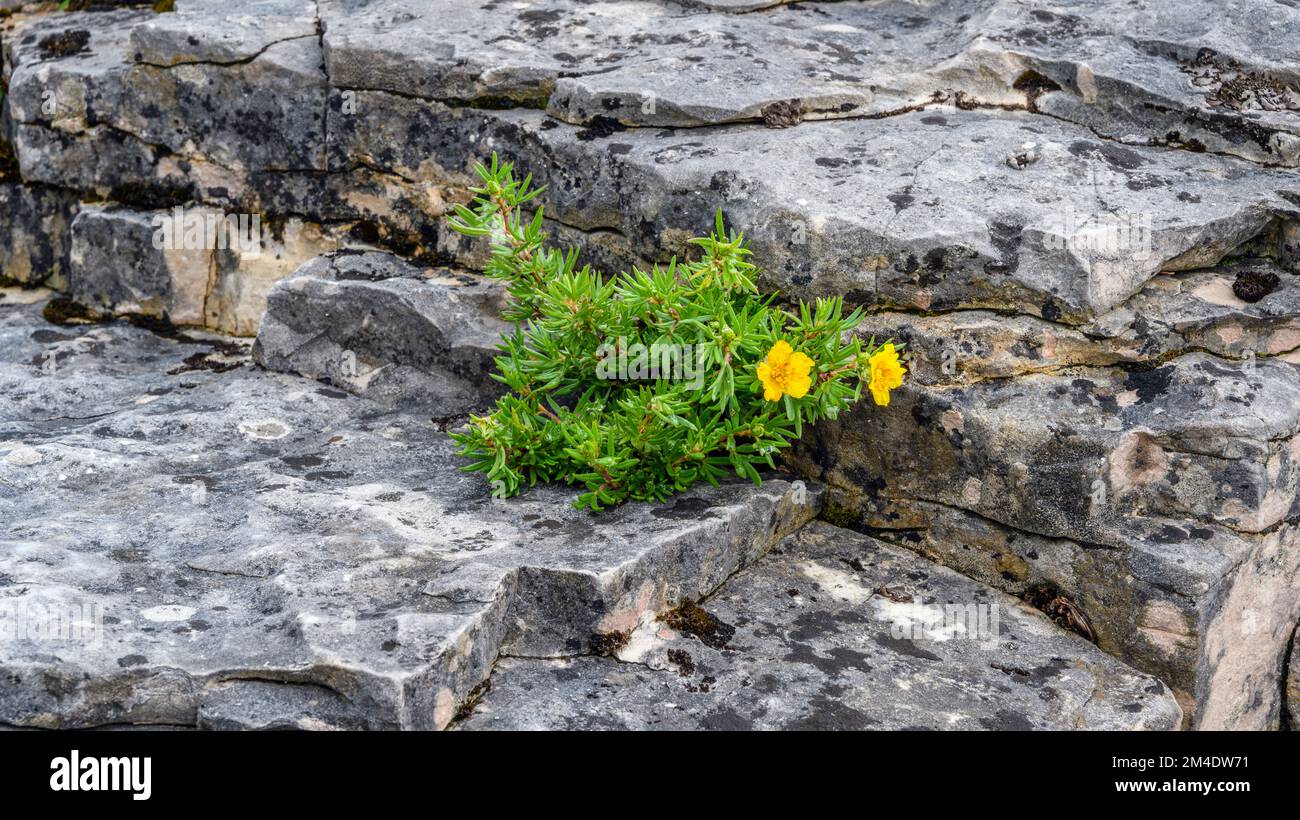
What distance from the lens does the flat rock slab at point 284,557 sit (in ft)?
12.3

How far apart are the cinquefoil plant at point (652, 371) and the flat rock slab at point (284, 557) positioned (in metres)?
0.17

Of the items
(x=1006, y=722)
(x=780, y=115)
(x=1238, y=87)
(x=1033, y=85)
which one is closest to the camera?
(x=1006, y=722)

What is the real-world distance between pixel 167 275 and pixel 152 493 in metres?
2.01

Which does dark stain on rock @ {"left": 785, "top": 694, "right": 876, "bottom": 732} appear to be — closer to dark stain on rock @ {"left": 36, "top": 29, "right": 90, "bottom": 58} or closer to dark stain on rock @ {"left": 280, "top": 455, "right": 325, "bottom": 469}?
dark stain on rock @ {"left": 280, "top": 455, "right": 325, "bottom": 469}

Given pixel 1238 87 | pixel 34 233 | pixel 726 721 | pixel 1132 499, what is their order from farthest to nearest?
1. pixel 34 233
2. pixel 1238 87
3. pixel 1132 499
4. pixel 726 721

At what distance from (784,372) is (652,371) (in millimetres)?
515

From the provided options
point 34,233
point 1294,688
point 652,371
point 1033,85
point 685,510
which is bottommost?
point 1294,688

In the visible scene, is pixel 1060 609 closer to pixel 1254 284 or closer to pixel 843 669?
pixel 843 669

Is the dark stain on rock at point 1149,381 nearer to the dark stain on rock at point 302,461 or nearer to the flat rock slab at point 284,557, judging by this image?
the flat rock slab at point 284,557

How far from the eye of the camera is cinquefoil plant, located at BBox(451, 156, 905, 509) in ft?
15.0

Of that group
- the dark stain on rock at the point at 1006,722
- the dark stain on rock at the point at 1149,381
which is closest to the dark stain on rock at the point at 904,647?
the dark stain on rock at the point at 1006,722

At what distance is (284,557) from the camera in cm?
437

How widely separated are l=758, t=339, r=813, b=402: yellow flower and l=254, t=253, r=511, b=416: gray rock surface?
59.0 inches

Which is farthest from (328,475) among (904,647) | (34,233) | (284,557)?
(34,233)
